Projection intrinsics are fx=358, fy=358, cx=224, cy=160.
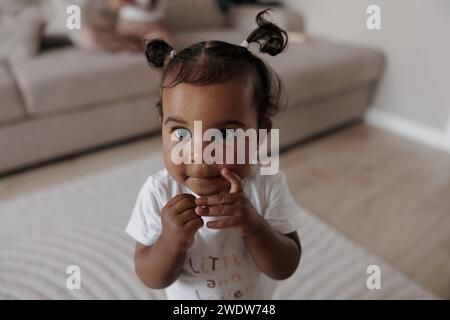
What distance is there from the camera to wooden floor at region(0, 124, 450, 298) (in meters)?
1.22

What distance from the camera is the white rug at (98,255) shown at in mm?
1021

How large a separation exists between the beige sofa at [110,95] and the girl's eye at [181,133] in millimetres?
1150

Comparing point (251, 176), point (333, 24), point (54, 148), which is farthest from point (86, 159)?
point (333, 24)

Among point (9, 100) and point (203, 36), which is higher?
point (203, 36)

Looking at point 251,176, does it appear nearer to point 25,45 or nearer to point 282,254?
point 282,254

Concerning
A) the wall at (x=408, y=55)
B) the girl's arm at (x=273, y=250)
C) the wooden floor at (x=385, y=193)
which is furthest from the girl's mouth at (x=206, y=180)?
the wall at (x=408, y=55)

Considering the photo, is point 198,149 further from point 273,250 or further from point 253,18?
point 253,18

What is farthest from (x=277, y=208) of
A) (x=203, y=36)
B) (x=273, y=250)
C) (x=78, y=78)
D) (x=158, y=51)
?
(x=203, y=36)

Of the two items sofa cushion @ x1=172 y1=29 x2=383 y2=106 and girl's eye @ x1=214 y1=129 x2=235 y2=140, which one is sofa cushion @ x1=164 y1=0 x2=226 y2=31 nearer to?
sofa cushion @ x1=172 y1=29 x2=383 y2=106

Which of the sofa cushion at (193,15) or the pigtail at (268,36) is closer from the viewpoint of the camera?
the pigtail at (268,36)

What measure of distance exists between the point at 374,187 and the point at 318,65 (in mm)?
624

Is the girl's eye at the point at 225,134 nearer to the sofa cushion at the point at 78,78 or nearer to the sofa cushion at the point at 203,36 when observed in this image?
the sofa cushion at the point at 78,78

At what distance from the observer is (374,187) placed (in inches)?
61.2

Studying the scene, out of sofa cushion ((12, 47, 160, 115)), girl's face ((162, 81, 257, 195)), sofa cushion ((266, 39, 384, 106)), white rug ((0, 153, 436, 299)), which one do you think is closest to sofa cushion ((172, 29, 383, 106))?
sofa cushion ((266, 39, 384, 106))
